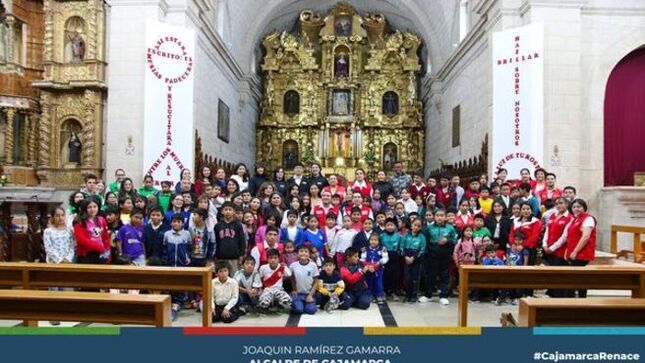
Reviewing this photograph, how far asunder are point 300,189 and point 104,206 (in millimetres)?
3203

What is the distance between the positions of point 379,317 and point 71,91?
393 inches

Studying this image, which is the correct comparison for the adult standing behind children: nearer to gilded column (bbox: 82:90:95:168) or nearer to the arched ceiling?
gilded column (bbox: 82:90:95:168)

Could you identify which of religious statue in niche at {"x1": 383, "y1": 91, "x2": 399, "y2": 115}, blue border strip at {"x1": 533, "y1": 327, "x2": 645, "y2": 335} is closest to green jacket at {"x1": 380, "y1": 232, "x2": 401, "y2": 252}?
blue border strip at {"x1": 533, "y1": 327, "x2": 645, "y2": 335}

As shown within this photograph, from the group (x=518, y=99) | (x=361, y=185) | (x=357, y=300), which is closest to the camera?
(x=357, y=300)

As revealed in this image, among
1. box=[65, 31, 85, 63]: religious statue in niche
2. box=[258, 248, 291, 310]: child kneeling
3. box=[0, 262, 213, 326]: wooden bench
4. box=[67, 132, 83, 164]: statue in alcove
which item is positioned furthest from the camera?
box=[65, 31, 85, 63]: religious statue in niche

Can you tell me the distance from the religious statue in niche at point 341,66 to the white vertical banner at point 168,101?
14.0 meters

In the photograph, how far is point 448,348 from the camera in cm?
240

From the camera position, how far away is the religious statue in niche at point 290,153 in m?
24.7

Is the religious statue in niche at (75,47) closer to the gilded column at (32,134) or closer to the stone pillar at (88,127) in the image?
the stone pillar at (88,127)

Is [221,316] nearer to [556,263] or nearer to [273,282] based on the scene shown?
[273,282]

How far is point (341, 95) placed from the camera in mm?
24828

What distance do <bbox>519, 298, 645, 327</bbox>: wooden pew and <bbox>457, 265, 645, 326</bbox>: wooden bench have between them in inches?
72.6

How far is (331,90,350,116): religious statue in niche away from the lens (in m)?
24.7

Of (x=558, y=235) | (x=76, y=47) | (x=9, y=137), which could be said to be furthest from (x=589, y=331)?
(x=9, y=137)
